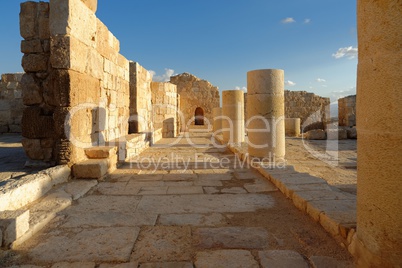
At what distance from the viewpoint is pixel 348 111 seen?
1686cm

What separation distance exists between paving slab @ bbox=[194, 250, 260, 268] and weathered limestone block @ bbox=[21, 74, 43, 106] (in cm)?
421

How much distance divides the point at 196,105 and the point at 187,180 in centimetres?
1811

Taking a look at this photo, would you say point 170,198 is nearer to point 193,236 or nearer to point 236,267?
point 193,236

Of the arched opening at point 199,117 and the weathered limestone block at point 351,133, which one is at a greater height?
the arched opening at point 199,117

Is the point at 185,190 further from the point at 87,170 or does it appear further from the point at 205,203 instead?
the point at 87,170

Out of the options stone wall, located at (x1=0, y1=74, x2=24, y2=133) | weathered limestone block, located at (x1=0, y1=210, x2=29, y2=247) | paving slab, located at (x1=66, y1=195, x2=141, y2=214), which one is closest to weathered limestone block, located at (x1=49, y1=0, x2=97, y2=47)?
paving slab, located at (x1=66, y1=195, x2=141, y2=214)

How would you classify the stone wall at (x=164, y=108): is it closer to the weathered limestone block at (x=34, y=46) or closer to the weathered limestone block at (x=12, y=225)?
the weathered limestone block at (x=34, y=46)

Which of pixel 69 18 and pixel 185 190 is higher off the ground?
pixel 69 18

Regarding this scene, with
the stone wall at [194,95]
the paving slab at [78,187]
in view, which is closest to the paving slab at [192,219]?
the paving slab at [78,187]

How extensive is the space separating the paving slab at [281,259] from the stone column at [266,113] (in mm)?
4252

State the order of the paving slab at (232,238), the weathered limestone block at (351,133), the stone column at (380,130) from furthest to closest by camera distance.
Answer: the weathered limestone block at (351,133)
the paving slab at (232,238)
the stone column at (380,130)

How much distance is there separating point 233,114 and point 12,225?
923cm

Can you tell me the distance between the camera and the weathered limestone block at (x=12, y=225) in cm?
246

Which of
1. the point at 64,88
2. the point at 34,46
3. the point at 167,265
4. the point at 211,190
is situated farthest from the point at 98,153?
the point at 167,265
